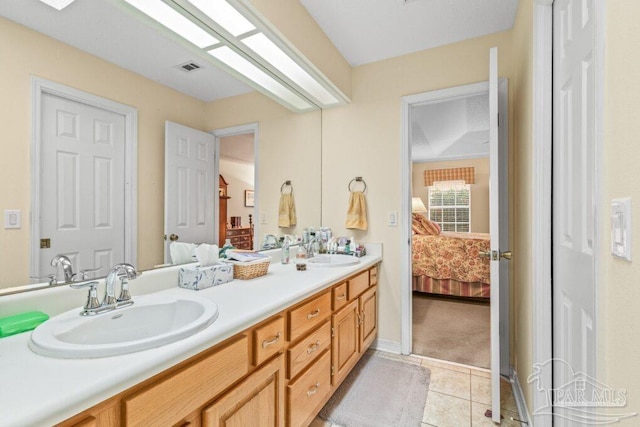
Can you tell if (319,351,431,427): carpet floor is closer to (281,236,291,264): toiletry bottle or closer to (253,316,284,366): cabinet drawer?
(253,316,284,366): cabinet drawer

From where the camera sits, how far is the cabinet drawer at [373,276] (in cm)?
229

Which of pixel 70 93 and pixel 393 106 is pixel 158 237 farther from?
pixel 393 106

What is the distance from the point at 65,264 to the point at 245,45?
4.61 ft

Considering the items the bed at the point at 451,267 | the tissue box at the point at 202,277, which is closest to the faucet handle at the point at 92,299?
the tissue box at the point at 202,277

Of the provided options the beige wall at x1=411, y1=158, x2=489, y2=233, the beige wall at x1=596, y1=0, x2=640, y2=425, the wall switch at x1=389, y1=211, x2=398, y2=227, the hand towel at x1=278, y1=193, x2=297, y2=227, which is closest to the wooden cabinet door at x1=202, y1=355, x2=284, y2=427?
the beige wall at x1=596, y1=0, x2=640, y2=425

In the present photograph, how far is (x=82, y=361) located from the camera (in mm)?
684

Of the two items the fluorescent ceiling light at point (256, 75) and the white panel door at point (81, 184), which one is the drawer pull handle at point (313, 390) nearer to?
the white panel door at point (81, 184)

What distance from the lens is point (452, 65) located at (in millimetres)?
2252

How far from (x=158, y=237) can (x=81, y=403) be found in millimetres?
870

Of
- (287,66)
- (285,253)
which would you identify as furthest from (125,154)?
(287,66)

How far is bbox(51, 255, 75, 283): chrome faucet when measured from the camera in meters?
1.02

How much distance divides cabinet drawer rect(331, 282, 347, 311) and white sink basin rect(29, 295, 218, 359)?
0.81 m

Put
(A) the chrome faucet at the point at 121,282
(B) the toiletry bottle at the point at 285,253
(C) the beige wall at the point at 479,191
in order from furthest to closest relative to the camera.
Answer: (C) the beige wall at the point at 479,191, (B) the toiletry bottle at the point at 285,253, (A) the chrome faucet at the point at 121,282

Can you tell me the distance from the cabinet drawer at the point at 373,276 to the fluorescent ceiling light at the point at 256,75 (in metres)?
1.44
